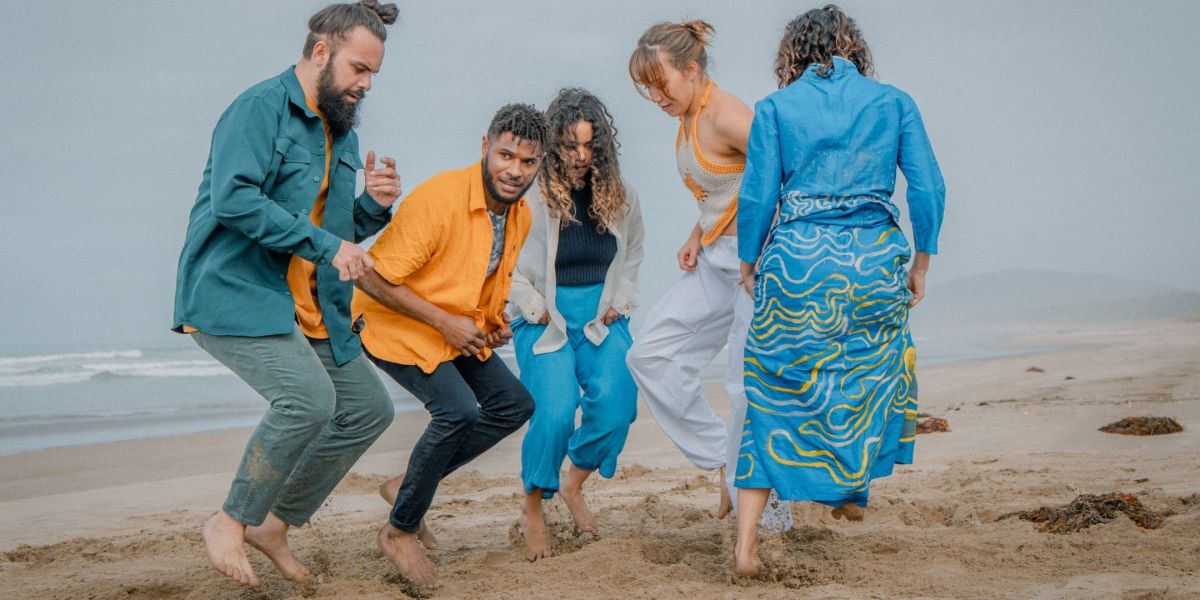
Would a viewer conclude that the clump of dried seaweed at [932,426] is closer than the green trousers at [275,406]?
No

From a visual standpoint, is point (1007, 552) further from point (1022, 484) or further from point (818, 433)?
point (1022, 484)

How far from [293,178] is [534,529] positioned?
71.8 inches

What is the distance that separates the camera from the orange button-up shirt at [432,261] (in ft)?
12.8

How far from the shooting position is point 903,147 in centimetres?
374

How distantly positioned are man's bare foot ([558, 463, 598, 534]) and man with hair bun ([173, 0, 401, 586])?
1252 millimetres

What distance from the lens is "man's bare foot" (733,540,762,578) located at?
3.65 metres

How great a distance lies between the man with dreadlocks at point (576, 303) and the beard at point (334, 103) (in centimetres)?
117

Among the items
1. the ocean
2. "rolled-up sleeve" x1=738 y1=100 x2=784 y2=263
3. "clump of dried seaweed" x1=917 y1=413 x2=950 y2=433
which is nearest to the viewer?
"rolled-up sleeve" x1=738 y1=100 x2=784 y2=263

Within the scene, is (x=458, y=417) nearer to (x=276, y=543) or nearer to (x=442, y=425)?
(x=442, y=425)

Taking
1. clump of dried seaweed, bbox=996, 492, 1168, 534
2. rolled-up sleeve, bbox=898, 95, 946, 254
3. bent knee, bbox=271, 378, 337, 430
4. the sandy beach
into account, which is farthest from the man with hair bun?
clump of dried seaweed, bbox=996, 492, 1168, 534

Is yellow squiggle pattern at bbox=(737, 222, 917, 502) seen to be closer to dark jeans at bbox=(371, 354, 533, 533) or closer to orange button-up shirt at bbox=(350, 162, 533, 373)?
dark jeans at bbox=(371, 354, 533, 533)

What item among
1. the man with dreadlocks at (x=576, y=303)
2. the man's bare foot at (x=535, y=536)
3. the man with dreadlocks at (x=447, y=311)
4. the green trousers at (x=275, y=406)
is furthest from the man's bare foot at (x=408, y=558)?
the man with dreadlocks at (x=576, y=303)

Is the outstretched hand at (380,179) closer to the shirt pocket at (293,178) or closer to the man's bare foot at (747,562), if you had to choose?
the shirt pocket at (293,178)

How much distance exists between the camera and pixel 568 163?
4676 millimetres
